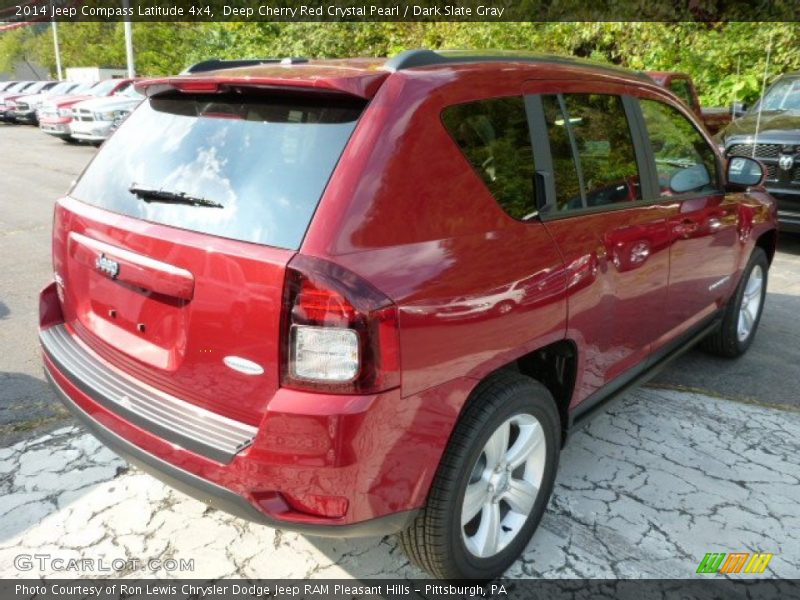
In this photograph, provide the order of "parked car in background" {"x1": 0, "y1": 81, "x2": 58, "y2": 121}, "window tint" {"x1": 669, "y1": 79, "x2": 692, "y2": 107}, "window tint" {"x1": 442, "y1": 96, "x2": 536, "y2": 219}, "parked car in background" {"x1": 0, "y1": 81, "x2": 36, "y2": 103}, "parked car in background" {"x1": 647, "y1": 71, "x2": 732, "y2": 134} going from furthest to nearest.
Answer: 1. "parked car in background" {"x1": 0, "y1": 81, "x2": 36, "y2": 103}
2. "parked car in background" {"x1": 0, "y1": 81, "x2": 58, "y2": 121}
3. "window tint" {"x1": 669, "y1": 79, "x2": 692, "y2": 107}
4. "parked car in background" {"x1": 647, "y1": 71, "x2": 732, "y2": 134}
5. "window tint" {"x1": 442, "y1": 96, "x2": 536, "y2": 219}

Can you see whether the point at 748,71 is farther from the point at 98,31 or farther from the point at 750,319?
the point at 98,31

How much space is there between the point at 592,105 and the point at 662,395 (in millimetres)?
1985

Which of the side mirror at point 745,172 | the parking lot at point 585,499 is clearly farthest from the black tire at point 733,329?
the side mirror at point 745,172

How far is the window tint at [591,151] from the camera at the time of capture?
264 cm

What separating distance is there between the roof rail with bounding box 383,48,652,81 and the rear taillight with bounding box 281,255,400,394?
0.78 m

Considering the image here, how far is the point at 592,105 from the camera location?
2.91 metres

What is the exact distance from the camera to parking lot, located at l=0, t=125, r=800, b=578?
8.56 feet

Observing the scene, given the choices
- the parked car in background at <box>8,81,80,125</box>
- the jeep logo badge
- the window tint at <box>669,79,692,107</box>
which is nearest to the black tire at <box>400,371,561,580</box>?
the jeep logo badge

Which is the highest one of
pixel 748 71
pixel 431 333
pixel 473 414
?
pixel 748 71

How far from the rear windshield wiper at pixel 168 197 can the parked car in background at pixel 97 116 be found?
16117mm

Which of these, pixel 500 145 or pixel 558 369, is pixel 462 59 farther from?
pixel 558 369

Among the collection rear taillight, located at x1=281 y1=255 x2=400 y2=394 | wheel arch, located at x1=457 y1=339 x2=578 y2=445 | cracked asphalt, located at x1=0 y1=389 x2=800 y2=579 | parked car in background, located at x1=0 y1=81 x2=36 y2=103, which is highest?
parked car in background, located at x1=0 y1=81 x2=36 y2=103

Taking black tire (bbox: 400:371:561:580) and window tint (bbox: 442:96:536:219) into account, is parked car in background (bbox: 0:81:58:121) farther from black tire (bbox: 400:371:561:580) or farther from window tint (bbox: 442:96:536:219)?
black tire (bbox: 400:371:561:580)

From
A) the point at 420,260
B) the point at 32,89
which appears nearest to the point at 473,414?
the point at 420,260
